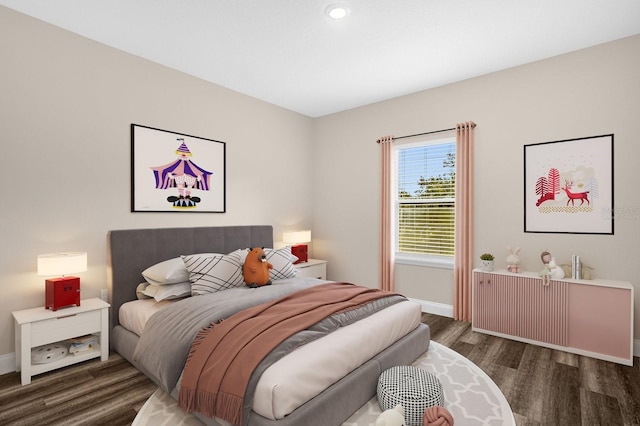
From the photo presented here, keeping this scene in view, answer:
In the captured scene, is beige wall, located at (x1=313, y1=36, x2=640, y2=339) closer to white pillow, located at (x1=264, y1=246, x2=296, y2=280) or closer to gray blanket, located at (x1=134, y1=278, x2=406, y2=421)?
white pillow, located at (x1=264, y1=246, x2=296, y2=280)

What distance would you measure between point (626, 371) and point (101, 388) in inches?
160

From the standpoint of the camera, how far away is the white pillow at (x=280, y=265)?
11.7 feet

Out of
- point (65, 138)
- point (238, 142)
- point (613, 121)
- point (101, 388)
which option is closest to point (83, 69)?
point (65, 138)

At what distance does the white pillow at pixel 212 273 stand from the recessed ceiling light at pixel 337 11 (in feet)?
Result: 7.67

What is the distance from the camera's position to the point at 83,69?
298cm

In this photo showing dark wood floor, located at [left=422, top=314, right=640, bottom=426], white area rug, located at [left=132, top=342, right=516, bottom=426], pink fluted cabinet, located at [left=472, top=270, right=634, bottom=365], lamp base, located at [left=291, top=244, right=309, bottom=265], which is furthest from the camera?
lamp base, located at [left=291, top=244, right=309, bottom=265]

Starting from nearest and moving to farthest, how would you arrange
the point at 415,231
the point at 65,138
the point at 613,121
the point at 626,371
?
the point at 626,371 < the point at 65,138 < the point at 613,121 < the point at 415,231

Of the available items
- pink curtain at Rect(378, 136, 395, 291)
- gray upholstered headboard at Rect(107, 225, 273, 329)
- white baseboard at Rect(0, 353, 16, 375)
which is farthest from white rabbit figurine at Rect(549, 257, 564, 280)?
white baseboard at Rect(0, 353, 16, 375)

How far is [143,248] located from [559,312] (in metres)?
4.01

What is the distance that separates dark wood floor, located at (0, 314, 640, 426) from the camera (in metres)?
2.09

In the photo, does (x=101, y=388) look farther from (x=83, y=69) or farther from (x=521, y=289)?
(x=521, y=289)

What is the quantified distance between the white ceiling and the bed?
1.79 m

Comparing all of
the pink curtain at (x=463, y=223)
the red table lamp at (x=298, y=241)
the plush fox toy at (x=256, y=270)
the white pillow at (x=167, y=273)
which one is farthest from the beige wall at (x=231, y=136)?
the plush fox toy at (x=256, y=270)

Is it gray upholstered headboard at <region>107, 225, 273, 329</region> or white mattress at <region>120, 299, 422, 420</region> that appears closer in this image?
white mattress at <region>120, 299, 422, 420</region>
